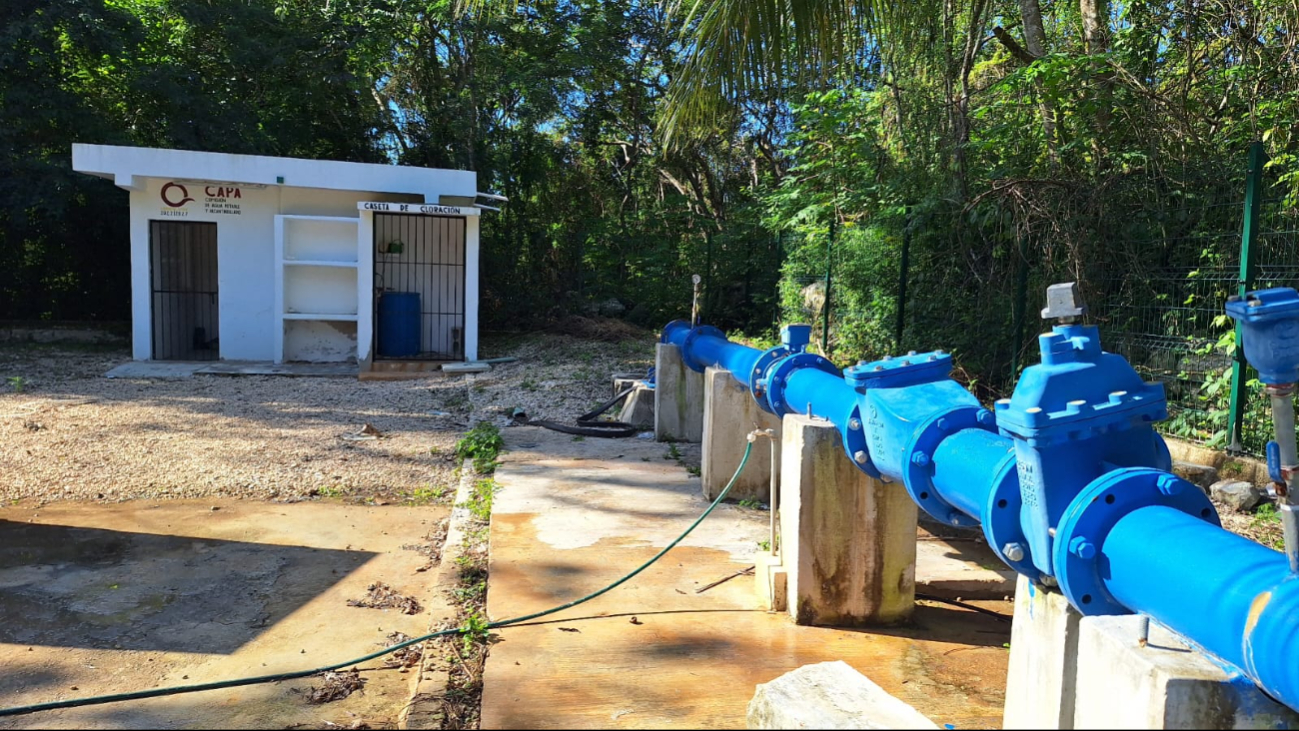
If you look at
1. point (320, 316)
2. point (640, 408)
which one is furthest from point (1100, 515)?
point (320, 316)

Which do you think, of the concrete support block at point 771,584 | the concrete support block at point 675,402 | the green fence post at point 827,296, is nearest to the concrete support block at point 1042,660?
the concrete support block at point 771,584

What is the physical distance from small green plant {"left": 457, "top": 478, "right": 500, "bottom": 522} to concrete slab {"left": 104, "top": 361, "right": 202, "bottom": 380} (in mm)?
7551

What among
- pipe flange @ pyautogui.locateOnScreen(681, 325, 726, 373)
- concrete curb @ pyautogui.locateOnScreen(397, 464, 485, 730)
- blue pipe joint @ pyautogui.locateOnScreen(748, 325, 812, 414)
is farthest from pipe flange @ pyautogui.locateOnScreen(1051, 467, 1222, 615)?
pipe flange @ pyautogui.locateOnScreen(681, 325, 726, 373)

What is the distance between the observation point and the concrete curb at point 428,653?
3232 mm

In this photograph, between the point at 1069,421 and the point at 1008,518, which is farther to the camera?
the point at 1008,518

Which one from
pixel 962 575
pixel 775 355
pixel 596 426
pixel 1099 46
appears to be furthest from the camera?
pixel 1099 46

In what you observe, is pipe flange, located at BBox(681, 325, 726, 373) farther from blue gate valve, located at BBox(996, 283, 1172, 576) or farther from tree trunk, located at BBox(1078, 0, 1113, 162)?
blue gate valve, located at BBox(996, 283, 1172, 576)

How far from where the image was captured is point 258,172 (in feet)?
44.7

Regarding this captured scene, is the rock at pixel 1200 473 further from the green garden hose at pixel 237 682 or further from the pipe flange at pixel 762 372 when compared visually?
the green garden hose at pixel 237 682

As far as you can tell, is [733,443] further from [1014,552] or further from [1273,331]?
[1273,331]

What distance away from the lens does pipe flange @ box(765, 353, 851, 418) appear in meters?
4.99

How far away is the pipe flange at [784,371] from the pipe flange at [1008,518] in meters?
2.58

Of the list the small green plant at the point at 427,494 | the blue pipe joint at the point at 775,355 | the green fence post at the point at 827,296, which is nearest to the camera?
the blue pipe joint at the point at 775,355

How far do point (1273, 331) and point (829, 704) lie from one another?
40.6 inches
